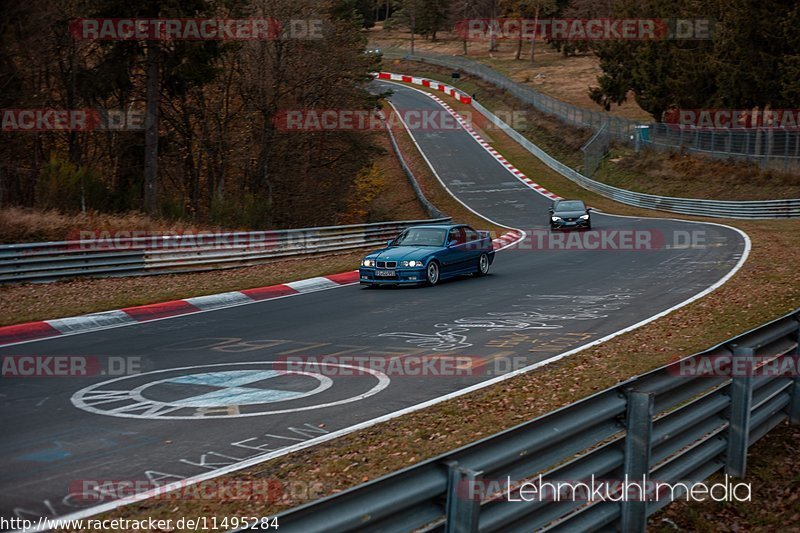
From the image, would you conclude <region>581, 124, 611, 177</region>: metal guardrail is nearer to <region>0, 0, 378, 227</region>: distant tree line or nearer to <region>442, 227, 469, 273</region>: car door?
<region>0, 0, 378, 227</region>: distant tree line

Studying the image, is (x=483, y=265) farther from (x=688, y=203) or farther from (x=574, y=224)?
(x=688, y=203)

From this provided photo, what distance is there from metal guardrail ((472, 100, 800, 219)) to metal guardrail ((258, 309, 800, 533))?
118ft

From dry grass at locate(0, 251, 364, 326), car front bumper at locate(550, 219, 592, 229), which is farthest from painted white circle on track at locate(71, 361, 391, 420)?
car front bumper at locate(550, 219, 592, 229)

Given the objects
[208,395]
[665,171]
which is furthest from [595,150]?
[208,395]

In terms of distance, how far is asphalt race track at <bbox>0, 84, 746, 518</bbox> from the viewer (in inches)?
302

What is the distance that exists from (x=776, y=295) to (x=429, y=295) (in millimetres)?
7183

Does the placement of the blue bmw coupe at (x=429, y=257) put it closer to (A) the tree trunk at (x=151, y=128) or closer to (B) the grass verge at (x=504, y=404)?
(B) the grass verge at (x=504, y=404)

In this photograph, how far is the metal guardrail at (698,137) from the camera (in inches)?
1826

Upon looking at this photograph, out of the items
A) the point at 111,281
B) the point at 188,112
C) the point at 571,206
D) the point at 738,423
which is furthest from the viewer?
the point at 571,206

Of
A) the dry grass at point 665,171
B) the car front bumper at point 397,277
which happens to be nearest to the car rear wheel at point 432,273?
the car front bumper at point 397,277

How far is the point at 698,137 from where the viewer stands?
2131 inches

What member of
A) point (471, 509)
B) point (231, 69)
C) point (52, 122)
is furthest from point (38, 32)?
point (471, 509)

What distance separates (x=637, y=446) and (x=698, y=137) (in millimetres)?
52133

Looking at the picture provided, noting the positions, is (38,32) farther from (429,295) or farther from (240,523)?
(240,523)
